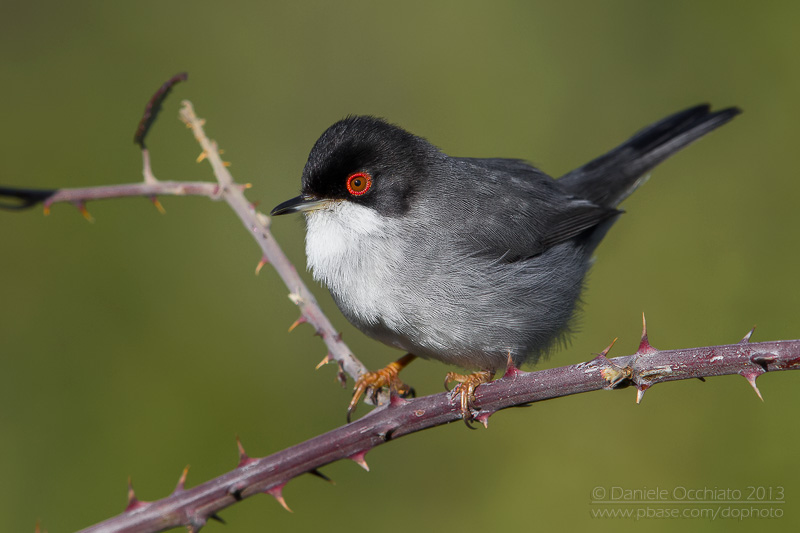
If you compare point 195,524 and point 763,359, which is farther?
point 195,524

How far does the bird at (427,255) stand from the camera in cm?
365

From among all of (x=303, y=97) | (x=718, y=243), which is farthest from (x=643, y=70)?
(x=303, y=97)

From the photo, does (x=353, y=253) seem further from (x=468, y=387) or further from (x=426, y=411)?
(x=426, y=411)

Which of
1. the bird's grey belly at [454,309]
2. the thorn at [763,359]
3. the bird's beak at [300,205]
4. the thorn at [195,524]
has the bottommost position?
the thorn at [195,524]

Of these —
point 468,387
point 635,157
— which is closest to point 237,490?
point 468,387

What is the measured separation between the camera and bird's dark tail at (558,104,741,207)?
17.3 feet

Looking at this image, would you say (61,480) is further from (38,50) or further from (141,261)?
(38,50)

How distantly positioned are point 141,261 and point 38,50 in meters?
2.08

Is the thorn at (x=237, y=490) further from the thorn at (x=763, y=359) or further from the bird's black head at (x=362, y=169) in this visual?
the thorn at (x=763, y=359)

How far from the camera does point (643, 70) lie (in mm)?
5531

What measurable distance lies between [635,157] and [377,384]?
9.10 feet

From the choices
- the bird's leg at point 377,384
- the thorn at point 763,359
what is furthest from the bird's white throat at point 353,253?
the thorn at point 763,359

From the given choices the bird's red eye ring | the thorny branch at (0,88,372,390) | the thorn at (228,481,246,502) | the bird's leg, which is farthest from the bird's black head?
the thorn at (228,481,246,502)

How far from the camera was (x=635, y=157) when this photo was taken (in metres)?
5.31
